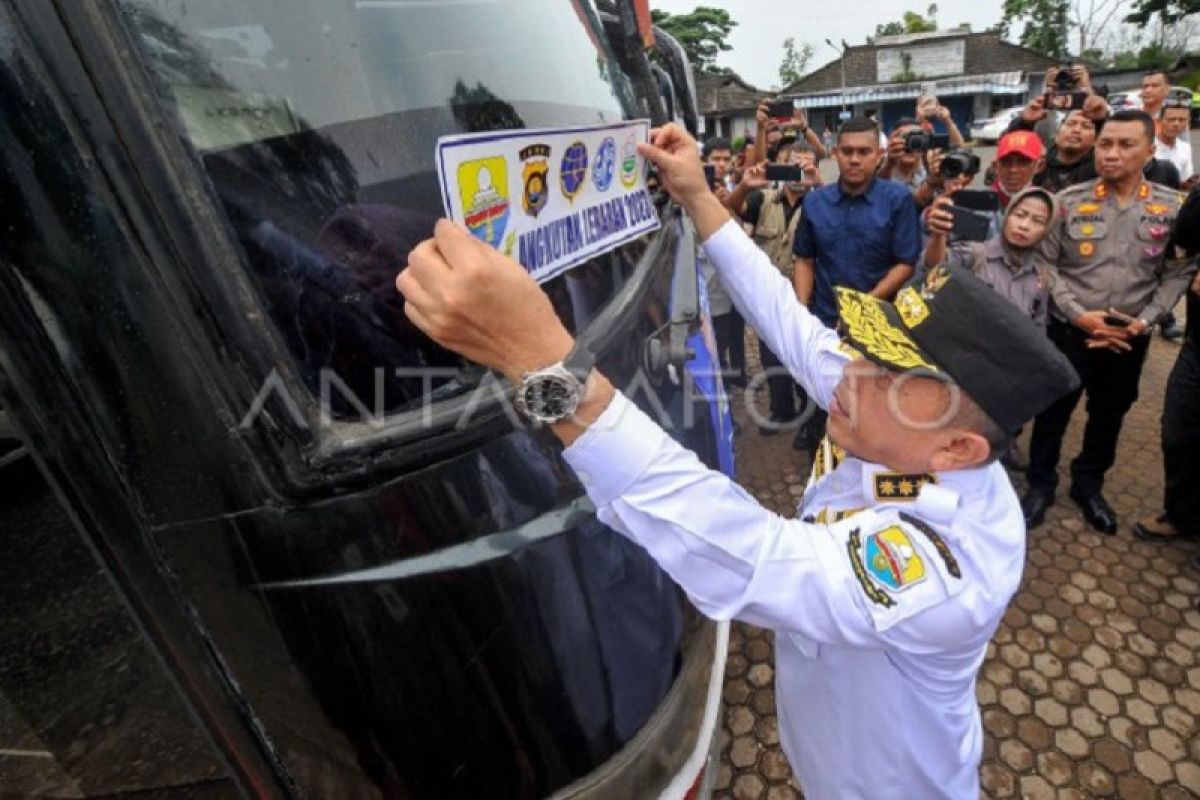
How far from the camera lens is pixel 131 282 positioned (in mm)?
878

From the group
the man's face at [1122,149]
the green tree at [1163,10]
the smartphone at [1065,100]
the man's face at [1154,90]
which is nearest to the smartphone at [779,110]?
the man's face at [1122,149]

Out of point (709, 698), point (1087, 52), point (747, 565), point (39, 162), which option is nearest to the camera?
point (39, 162)

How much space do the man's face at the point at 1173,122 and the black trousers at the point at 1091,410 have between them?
3.68 meters

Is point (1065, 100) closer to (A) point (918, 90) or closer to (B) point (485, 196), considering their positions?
(B) point (485, 196)

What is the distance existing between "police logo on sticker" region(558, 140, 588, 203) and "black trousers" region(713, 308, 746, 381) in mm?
3255

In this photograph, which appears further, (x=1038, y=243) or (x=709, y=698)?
(x=1038, y=243)

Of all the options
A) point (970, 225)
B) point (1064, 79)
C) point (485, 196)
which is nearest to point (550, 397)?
point (485, 196)

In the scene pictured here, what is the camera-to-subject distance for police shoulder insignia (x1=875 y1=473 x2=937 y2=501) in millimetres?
1129

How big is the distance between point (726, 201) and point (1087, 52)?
223 feet

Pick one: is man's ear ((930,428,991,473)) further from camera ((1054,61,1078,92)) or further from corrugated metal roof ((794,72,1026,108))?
corrugated metal roof ((794,72,1026,108))

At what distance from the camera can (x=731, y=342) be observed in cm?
477

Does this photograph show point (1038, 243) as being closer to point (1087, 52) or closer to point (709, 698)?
point (709, 698)

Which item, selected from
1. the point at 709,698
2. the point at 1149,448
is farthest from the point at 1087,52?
the point at 709,698

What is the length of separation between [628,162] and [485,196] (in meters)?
0.61
